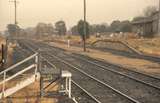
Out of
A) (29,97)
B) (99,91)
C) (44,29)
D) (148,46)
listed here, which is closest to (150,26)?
(148,46)

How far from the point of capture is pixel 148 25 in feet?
249

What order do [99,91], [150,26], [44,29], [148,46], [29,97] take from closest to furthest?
[29,97] < [99,91] < [148,46] < [150,26] < [44,29]

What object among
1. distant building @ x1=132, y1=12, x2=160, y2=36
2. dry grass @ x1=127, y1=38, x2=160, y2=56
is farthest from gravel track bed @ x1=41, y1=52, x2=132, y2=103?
distant building @ x1=132, y1=12, x2=160, y2=36

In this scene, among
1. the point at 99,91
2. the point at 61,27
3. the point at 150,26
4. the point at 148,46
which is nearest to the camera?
the point at 99,91

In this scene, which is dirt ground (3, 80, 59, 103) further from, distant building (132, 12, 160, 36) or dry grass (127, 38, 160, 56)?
distant building (132, 12, 160, 36)

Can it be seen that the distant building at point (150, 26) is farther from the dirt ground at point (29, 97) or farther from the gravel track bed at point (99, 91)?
the dirt ground at point (29, 97)

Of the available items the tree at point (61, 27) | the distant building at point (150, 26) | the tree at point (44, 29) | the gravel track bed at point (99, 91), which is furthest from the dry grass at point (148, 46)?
the tree at point (44, 29)

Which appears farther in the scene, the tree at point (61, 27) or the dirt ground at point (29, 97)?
the tree at point (61, 27)

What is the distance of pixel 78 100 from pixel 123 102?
69.0 inches

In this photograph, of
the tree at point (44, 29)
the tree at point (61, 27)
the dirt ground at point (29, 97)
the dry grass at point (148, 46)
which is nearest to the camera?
the dirt ground at point (29, 97)

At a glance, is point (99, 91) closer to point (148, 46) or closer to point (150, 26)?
point (148, 46)

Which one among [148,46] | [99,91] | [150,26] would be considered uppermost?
[150,26]

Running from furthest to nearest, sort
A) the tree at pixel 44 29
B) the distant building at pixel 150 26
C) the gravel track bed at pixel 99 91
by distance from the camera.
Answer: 1. the tree at pixel 44 29
2. the distant building at pixel 150 26
3. the gravel track bed at pixel 99 91

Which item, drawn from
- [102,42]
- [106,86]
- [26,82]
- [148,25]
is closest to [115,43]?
[102,42]
